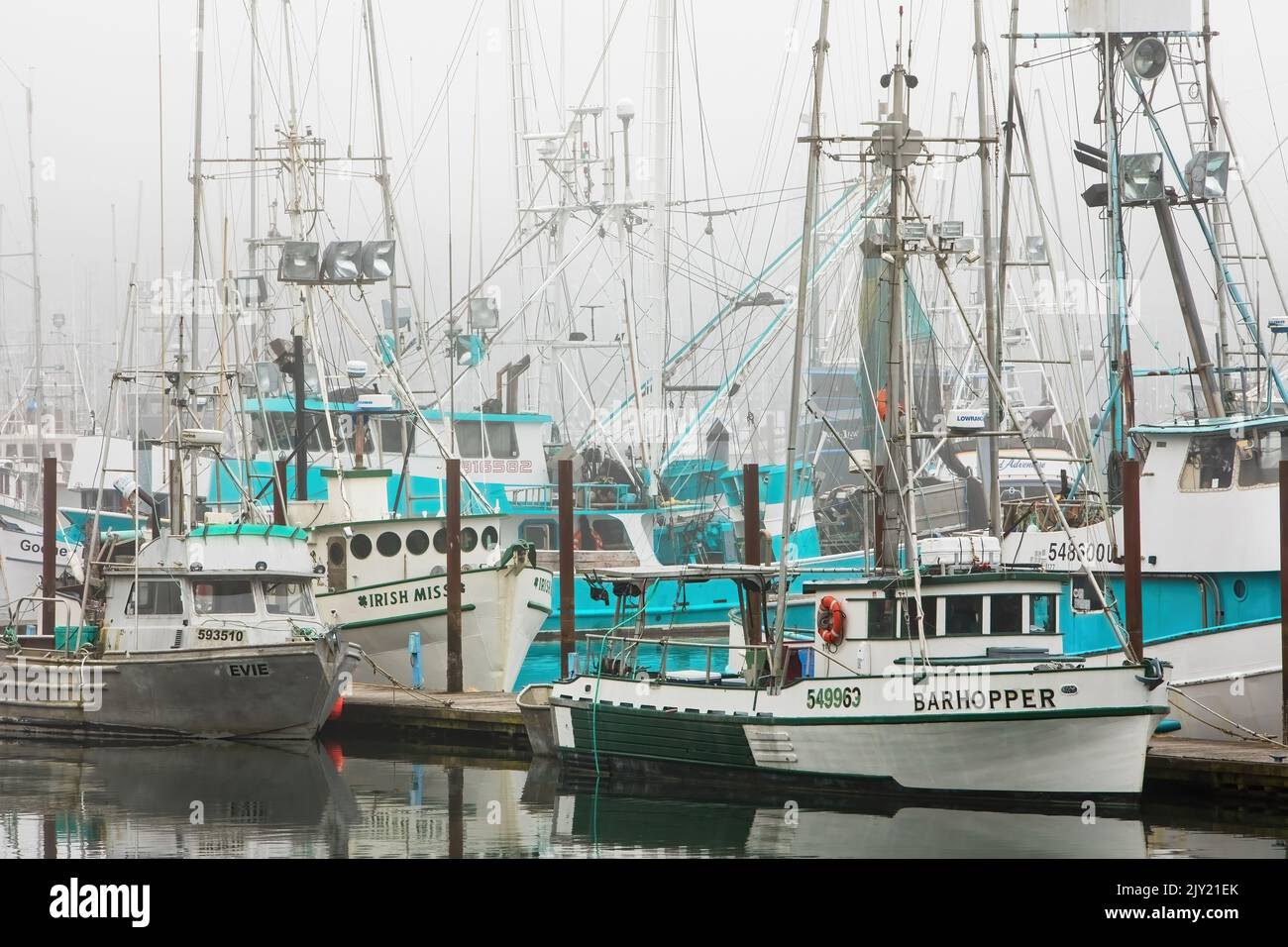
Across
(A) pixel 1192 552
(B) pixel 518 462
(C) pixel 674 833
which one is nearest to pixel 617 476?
(B) pixel 518 462

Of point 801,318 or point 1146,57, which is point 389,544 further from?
point 1146,57

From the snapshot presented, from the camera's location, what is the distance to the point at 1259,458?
2102cm

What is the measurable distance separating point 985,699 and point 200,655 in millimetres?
10817

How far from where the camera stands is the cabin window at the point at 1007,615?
18.4 m

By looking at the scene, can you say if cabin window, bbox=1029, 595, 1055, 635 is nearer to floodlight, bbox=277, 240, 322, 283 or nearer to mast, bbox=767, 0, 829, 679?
mast, bbox=767, 0, 829, 679

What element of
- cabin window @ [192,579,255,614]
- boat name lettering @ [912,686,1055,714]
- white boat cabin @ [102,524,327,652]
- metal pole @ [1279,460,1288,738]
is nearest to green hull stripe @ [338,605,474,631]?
white boat cabin @ [102,524,327,652]

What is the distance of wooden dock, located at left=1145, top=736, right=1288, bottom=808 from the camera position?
1744 cm

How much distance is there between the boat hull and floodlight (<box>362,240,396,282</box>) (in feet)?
24.8

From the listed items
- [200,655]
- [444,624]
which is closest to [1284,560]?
[444,624]

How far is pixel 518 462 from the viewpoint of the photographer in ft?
127

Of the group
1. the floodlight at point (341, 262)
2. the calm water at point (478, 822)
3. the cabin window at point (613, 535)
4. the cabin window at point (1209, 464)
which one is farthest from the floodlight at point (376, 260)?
the cabin window at point (1209, 464)

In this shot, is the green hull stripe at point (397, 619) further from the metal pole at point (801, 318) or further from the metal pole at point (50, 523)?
the metal pole at point (801, 318)

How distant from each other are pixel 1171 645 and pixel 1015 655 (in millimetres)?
3245

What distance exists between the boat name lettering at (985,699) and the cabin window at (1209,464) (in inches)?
221
